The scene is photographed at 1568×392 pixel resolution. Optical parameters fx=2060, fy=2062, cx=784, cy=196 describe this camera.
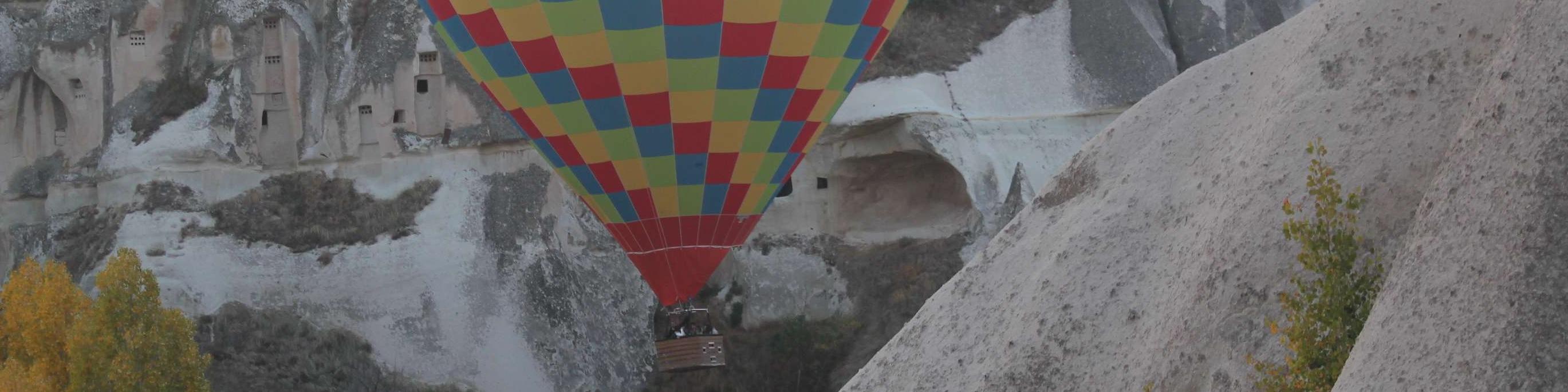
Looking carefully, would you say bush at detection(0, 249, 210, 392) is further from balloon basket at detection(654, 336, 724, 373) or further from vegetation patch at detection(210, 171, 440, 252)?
balloon basket at detection(654, 336, 724, 373)

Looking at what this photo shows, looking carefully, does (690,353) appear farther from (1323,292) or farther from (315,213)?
(315,213)

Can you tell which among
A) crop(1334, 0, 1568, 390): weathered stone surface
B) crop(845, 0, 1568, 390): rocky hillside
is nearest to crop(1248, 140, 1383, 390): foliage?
crop(845, 0, 1568, 390): rocky hillside

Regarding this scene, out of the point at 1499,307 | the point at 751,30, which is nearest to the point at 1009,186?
the point at 751,30

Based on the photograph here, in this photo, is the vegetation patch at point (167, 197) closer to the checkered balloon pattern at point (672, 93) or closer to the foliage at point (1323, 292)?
the checkered balloon pattern at point (672, 93)

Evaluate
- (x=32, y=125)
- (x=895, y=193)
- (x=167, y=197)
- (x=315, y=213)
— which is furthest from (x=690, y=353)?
(x=32, y=125)

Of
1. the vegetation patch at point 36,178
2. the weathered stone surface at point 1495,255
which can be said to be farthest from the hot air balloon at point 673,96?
the vegetation patch at point 36,178

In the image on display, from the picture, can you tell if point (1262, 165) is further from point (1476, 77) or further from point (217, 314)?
point (217, 314)
